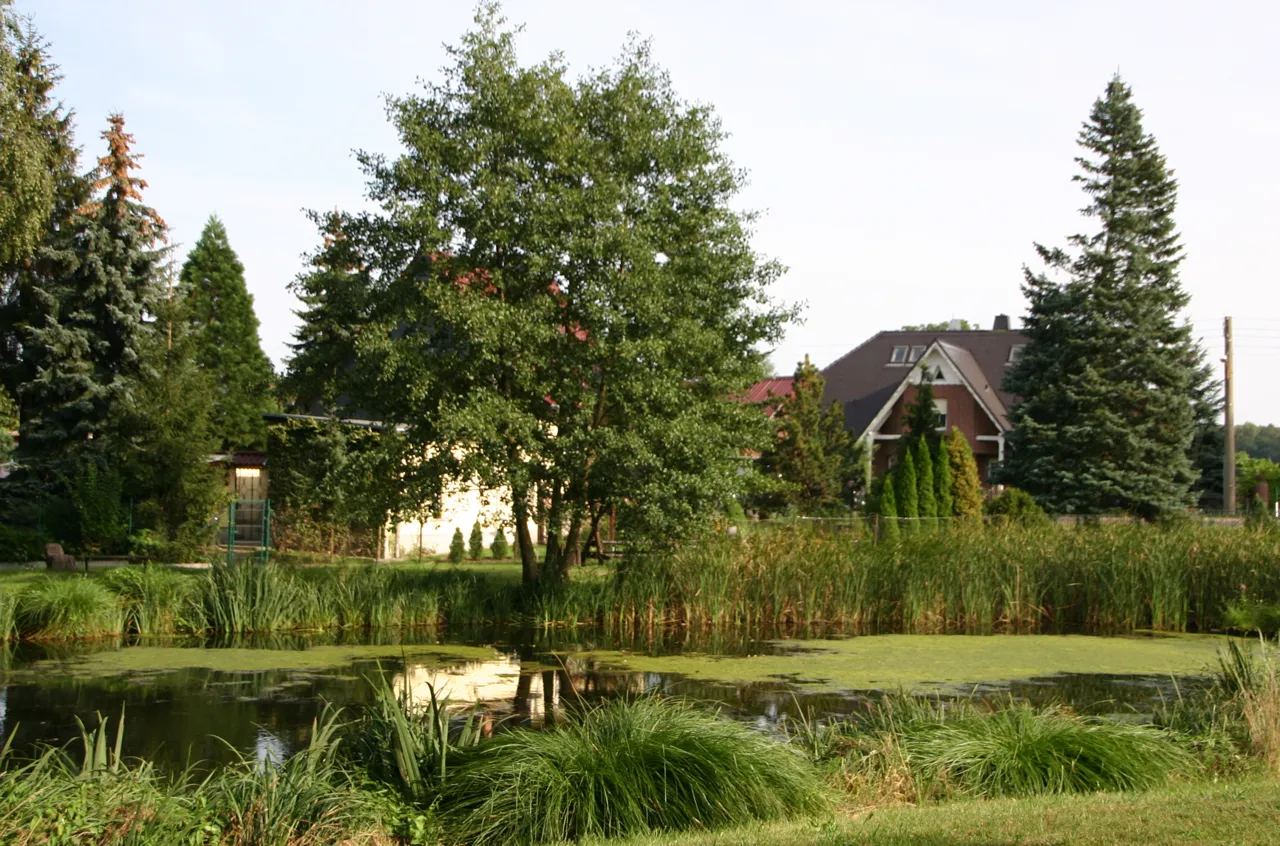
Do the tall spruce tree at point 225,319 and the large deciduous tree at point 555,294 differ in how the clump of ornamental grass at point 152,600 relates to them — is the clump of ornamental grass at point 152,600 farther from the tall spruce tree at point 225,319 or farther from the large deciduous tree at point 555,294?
the tall spruce tree at point 225,319

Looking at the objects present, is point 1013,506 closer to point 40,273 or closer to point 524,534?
point 524,534

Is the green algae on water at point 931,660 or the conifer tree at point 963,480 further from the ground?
the conifer tree at point 963,480

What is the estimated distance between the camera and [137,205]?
33.4 meters

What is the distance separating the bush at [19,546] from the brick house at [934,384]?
21756 mm

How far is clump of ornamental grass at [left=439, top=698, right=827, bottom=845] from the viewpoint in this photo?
24.6 ft

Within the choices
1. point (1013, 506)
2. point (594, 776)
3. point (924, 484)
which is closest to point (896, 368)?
point (924, 484)

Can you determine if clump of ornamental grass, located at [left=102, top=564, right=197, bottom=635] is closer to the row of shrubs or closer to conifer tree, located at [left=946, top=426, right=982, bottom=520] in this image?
the row of shrubs

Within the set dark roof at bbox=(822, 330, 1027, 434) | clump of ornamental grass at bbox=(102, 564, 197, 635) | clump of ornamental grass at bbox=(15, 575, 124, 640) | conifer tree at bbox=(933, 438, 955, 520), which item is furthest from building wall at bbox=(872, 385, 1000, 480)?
clump of ornamental grass at bbox=(15, 575, 124, 640)

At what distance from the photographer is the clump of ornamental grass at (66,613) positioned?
17.1 metres

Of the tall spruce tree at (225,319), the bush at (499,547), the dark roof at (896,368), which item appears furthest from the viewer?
the dark roof at (896,368)

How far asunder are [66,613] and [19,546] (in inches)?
398

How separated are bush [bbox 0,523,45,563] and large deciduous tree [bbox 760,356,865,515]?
54.2ft

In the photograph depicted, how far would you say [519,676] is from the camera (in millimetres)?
14812

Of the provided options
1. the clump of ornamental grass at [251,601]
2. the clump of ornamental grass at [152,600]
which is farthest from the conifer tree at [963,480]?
the clump of ornamental grass at [152,600]
